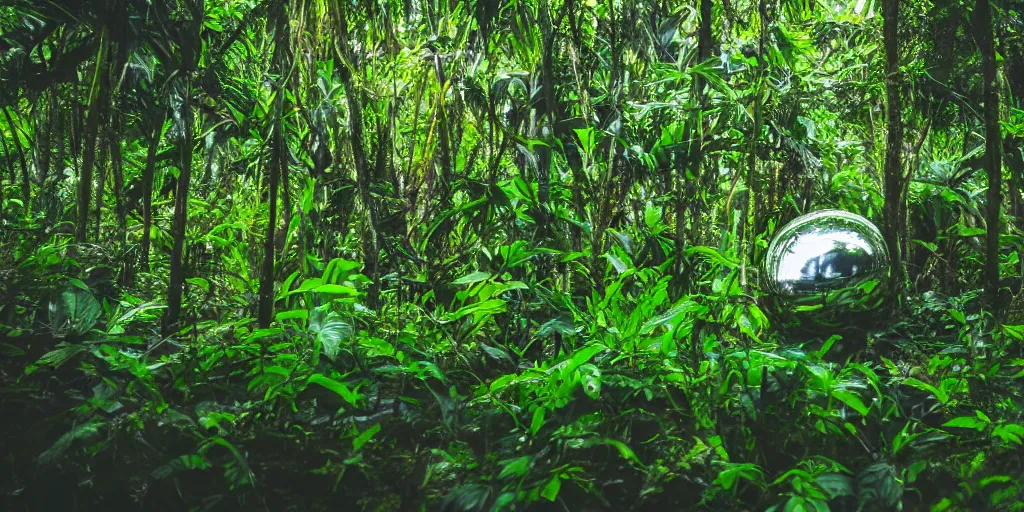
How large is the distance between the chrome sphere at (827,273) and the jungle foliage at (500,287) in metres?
0.09

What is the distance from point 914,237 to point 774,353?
1.50 m

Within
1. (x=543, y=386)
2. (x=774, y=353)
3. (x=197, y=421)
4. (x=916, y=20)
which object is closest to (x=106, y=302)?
(x=197, y=421)

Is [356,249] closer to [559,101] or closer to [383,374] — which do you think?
[559,101]

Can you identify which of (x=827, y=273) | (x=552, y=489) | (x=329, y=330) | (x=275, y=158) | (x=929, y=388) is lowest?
(x=552, y=489)

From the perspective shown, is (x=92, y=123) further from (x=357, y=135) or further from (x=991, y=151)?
(x=991, y=151)

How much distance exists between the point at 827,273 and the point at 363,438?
4.16 feet

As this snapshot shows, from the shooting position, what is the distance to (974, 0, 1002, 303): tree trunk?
251 centimetres

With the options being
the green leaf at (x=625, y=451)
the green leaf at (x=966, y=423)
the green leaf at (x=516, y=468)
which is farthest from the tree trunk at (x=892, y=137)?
the green leaf at (x=516, y=468)

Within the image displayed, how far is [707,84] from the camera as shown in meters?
2.89

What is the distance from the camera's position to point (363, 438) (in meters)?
1.95

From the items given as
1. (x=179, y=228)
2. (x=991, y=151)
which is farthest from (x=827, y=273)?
(x=179, y=228)

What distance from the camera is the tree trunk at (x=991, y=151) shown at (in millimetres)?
2510

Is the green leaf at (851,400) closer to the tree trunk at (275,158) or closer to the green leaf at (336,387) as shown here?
the green leaf at (336,387)

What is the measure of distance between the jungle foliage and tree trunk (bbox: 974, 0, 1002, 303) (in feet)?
0.03
